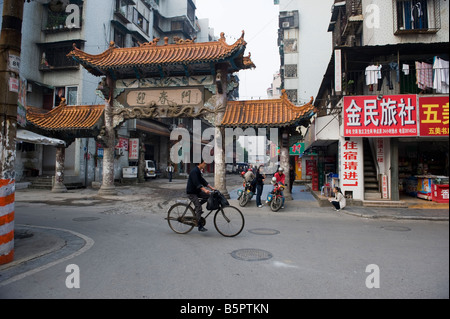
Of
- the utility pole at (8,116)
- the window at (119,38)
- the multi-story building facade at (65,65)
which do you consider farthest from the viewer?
the window at (119,38)

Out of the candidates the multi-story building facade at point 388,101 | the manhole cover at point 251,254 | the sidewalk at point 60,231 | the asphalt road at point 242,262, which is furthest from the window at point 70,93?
the manhole cover at point 251,254

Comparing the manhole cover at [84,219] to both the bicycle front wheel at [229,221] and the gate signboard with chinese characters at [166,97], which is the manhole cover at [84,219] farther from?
the gate signboard with chinese characters at [166,97]

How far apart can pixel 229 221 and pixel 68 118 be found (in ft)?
48.0

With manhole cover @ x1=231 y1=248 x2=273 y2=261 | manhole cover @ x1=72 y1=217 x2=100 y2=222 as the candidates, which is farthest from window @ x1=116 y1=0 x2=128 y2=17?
manhole cover @ x1=231 y1=248 x2=273 y2=261

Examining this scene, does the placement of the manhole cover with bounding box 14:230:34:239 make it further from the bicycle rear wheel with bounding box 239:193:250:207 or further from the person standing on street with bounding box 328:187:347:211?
the person standing on street with bounding box 328:187:347:211

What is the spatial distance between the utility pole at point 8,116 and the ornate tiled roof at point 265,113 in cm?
952

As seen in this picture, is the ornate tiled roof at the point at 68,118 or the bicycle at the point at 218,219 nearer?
the bicycle at the point at 218,219

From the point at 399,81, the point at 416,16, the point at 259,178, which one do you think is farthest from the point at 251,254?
the point at 416,16

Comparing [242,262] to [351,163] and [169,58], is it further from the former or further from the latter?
[169,58]

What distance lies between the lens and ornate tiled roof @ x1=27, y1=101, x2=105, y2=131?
1641cm

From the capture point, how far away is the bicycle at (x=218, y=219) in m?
7.10

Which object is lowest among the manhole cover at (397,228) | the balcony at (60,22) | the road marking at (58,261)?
the road marking at (58,261)
